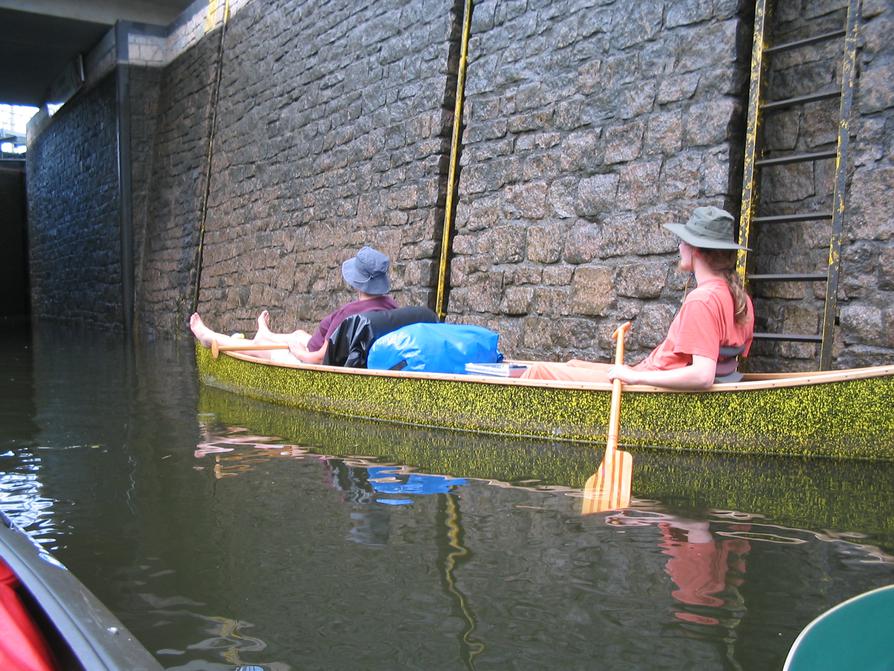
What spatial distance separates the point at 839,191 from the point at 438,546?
3134 millimetres

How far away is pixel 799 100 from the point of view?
4852 millimetres

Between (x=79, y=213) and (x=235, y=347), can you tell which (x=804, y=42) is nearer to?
(x=235, y=347)

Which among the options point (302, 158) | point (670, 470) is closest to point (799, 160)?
point (670, 470)

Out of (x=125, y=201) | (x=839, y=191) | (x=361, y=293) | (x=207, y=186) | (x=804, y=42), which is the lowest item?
(x=361, y=293)

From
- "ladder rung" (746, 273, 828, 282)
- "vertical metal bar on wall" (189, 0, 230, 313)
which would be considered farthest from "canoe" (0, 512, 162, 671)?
"vertical metal bar on wall" (189, 0, 230, 313)

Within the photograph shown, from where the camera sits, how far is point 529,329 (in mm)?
6461

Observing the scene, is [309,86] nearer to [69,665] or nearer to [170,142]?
[170,142]

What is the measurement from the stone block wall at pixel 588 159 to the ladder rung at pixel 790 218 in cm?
27

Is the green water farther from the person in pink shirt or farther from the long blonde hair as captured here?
the long blonde hair

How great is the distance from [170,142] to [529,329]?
31.8ft

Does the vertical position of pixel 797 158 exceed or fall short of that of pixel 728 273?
it exceeds it

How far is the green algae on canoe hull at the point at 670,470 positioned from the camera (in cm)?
312

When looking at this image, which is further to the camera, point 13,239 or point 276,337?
point 13,239

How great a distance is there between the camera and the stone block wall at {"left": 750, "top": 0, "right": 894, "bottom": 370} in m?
4.45
